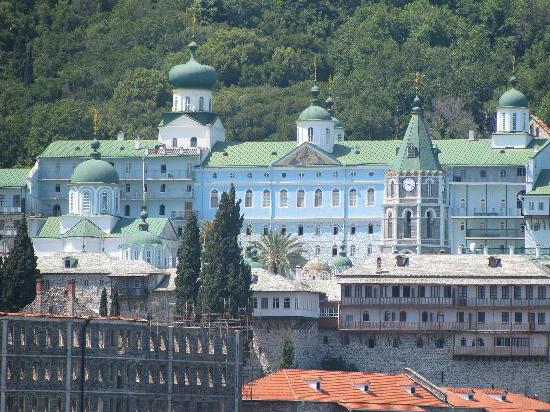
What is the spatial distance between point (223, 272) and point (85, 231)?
33184 millimetres

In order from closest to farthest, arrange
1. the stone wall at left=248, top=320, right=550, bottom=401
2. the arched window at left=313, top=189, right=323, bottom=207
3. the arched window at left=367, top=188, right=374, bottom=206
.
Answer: the stone wall at left=248, top=320, right=550, bottom=401
the arched window at left=367, top=188, right=374, bottom=206
the arched window at left=313, top=189, right=323, bottom=207

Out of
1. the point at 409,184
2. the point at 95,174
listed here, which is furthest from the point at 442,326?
the point at 95,174

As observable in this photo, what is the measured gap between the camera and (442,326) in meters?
159

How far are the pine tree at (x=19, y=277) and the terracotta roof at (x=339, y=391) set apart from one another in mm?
11489

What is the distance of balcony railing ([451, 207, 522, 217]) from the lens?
192625 millimetres

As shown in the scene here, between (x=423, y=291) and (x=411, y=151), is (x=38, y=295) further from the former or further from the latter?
(x=411, y=151)

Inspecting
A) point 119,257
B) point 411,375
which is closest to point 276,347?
point 411,375

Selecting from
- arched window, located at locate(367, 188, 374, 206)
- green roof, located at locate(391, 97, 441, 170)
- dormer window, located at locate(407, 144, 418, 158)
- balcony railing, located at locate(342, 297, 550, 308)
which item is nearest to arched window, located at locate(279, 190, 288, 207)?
arched window, located at locate(367, 188, 374, 206)

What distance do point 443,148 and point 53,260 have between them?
35353 mm

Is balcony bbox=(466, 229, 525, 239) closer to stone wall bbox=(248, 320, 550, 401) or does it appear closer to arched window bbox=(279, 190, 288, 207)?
arched window bbox=(279, 190, 288, 207)

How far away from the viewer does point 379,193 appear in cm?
19588

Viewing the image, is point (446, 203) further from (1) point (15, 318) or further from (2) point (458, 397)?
(1) point (15, 318)

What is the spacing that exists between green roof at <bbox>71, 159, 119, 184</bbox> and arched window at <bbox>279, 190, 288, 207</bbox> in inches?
407

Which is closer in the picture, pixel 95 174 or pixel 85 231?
pixel 85 231
